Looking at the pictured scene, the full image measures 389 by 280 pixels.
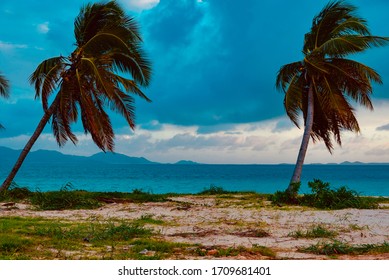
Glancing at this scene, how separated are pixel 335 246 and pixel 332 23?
40.5 ft

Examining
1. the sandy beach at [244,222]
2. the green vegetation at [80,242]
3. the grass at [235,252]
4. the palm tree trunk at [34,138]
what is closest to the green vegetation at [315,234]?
the sandy beach at [244,222]

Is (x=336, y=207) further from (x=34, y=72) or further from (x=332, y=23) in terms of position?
(x=34, y=72)

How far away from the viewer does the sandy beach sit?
865cm

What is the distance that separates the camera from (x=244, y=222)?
38.0 ft

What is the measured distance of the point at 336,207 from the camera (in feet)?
48.4

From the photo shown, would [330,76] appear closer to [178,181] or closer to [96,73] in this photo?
[96,73]

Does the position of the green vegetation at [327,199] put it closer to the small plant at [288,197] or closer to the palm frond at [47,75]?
the small plant at [288,197]

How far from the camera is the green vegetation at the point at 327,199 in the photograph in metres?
14.9

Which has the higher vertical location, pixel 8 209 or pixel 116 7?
pixel 116 7

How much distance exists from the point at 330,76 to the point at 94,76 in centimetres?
885

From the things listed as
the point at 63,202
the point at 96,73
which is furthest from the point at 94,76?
the point at 63,202

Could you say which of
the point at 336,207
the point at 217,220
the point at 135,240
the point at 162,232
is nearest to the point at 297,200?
the point at 336,207

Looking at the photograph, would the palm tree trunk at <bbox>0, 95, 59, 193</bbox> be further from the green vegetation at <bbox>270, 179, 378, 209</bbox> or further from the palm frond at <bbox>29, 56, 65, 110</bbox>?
the green vegetation at <bbox>270, 179, 378, 209</bbox>

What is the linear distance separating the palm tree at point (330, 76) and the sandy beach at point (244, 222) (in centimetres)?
388
